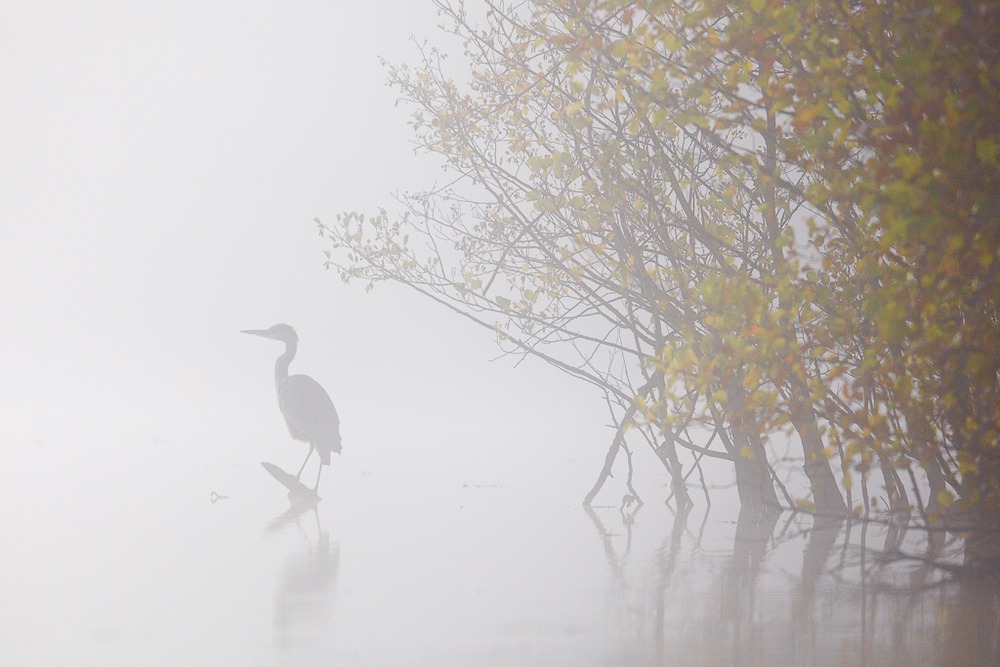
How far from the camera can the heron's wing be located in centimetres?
798

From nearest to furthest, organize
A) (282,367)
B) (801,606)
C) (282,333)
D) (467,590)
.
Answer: (801,606), (467,590), (282,367), (282,333)

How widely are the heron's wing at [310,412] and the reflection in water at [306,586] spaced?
2.41m

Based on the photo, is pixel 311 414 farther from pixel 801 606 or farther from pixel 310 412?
pixel 801 606

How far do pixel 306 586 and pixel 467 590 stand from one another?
53 centimetres

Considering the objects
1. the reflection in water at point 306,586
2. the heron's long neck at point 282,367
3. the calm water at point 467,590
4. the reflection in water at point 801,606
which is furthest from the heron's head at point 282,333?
the reflection in water at point 801,606

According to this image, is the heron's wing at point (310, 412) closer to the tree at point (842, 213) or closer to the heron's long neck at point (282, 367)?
Result: the heron's long neck at point (282, 367)

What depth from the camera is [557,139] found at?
186 inches

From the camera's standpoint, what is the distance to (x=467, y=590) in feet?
11.7

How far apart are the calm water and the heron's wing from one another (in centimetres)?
153

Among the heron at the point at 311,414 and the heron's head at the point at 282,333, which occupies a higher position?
the heron's head at the point at 282,333

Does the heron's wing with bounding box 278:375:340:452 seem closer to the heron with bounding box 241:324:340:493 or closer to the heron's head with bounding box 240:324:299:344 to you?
the heron with bounding box 241:324:340:493

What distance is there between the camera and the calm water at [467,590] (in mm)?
2645

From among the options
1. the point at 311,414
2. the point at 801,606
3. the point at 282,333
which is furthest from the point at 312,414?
the point at 801,606

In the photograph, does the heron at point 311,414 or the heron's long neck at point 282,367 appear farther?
the heron's long neck at point 282,367
